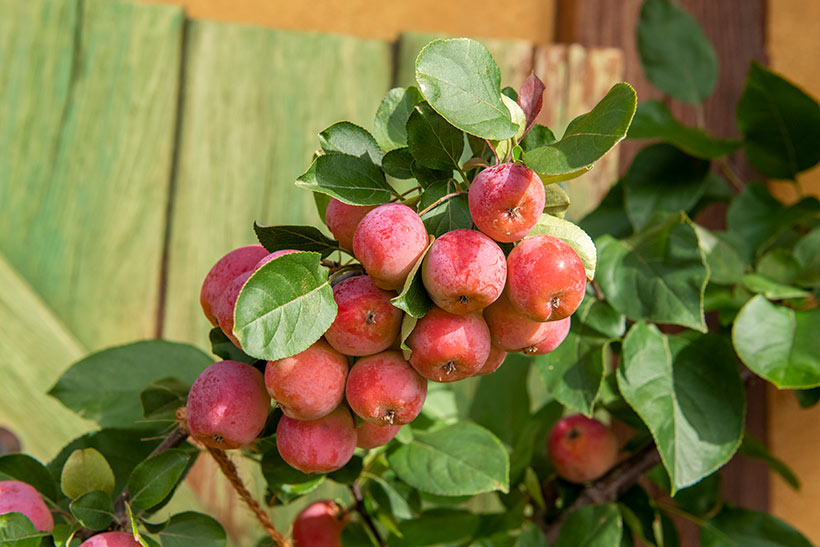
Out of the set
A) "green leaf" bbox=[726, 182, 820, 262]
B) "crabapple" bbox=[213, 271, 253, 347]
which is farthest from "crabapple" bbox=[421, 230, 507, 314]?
"green leaf" bbox=[726, 182, 820, 262]

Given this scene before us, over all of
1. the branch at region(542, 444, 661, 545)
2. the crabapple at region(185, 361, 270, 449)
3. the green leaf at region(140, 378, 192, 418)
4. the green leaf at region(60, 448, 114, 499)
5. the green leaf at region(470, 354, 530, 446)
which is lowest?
the branch at region(542, 444, 661, 545)

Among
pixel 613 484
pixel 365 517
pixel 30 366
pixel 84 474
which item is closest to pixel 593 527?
pixel 613 484

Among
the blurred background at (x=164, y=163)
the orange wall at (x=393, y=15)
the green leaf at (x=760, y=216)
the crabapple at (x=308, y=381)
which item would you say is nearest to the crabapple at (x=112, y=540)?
the crabapple at (x=308, y=381)

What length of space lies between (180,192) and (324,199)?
1.52ft

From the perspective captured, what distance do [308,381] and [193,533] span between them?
0.52 ft

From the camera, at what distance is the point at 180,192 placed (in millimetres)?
920

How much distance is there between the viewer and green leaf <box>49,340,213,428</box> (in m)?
0.60

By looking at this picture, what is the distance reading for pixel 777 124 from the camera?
34.2 inches

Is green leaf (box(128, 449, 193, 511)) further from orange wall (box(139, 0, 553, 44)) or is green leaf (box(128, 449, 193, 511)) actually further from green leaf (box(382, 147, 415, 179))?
orange wall (box(139, 0, 553, 44))

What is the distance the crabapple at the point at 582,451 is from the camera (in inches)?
27.9

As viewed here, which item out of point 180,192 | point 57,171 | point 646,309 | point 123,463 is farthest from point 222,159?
point 646,309

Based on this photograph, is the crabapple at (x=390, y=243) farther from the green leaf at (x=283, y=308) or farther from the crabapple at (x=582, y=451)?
the crabapple at (x=582, y=451)

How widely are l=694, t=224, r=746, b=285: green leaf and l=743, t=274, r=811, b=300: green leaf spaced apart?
0.6 inches

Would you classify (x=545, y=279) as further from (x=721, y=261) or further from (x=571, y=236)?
(x=721, y=261)
